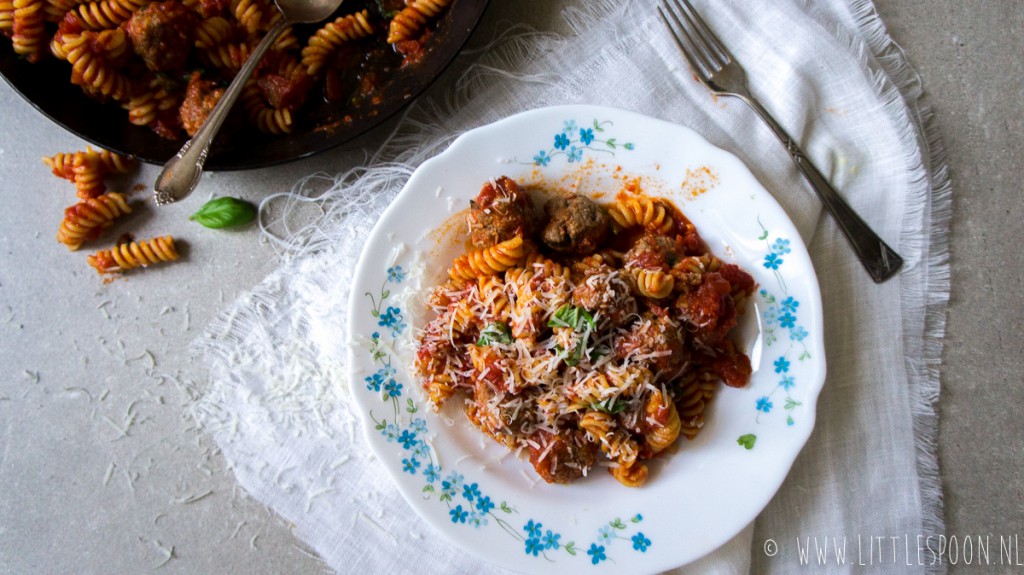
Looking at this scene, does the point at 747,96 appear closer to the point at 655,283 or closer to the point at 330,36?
the point at 655,283

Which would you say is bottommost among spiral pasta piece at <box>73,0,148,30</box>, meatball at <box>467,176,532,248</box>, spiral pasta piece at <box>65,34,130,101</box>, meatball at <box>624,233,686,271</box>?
meatball at <box>624,233,686,271</box>

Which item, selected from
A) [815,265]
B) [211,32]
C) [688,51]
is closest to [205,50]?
[211,32]

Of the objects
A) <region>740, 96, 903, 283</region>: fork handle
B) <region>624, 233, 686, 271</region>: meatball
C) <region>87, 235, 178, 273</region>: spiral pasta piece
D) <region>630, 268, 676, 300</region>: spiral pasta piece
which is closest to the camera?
<region>630, 268, 676, 300</region>: spiral pasta piece

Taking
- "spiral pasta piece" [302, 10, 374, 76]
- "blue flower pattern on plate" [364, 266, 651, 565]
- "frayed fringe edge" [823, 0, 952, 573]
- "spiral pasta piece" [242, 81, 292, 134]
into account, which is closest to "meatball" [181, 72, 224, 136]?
"spiral pasta piece" [242, 81, 292, 134]

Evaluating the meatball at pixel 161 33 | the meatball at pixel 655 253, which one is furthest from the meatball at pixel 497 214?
the meatball at pixel 161 33

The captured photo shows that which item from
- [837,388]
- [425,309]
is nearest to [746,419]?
[837,388]

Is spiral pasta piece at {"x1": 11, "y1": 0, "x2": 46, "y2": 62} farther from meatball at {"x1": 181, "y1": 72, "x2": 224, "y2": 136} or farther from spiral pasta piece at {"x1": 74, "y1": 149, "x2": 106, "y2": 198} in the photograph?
meatball at {"x1": 181, "y1": 72, "x2": 224, "y2": 136}
